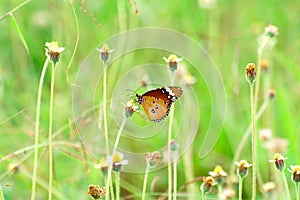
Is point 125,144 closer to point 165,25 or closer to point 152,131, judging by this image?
point 152,131

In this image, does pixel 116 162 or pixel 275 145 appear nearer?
pixel 116 162

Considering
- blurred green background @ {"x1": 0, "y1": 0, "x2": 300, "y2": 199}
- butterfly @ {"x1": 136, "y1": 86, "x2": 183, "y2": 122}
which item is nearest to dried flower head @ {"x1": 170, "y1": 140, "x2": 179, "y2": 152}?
butterfly @ {"x1": 136, "y1": 86, "x2": 183, "y2": 122}

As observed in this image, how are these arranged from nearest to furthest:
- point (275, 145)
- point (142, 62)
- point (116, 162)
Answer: point (116, 162), point (275, 145), point (142, 62)

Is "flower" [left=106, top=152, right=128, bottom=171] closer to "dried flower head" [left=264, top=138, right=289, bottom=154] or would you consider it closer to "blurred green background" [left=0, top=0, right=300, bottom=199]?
"blurred green background" [left=0, top=0, right=300, bottom=199]

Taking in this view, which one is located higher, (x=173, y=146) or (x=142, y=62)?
(x=142, y=62)

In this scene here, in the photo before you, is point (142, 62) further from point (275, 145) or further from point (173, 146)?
point (173, 146)

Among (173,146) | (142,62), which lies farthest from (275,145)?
(142,62)

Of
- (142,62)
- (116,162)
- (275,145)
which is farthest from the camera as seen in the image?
(142,62)
